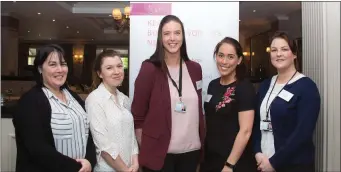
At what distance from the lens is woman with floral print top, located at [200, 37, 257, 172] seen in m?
1.74

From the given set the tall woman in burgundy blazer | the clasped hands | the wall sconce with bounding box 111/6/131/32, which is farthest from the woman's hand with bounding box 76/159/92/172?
the wall sconce with bounding box 111/6/131/32

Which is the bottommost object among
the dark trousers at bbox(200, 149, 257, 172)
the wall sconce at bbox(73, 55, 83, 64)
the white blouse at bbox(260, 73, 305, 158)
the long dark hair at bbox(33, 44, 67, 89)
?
the dark trousers at bbox(200, 149, 257, 172)

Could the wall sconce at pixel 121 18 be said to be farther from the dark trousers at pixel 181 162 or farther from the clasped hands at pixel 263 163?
the clasped hands at pixel 263 163

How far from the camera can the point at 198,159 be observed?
1.85m

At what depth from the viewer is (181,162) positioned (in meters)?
1.77

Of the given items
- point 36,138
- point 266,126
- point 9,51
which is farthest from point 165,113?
point 9,51

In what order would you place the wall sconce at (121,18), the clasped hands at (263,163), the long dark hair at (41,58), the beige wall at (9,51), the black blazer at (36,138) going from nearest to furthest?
the black blazer at (36,138) < the long dark hair at (41,58) < the clasped hands at (263,163) < the beige wall at (9,51) < the wall sconce at (121,18)

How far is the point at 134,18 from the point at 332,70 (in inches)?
54.8

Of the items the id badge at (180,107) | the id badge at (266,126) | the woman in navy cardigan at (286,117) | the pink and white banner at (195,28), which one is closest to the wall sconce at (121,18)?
the pink and white banner at (195,28)

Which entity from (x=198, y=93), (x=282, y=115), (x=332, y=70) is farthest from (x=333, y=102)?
(x=198, y=93)

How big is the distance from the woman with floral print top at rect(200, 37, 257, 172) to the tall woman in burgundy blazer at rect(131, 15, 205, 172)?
93 mm

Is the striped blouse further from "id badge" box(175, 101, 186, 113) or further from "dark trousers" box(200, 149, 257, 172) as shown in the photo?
"dark trousers" box(200, 149, 257, 172)

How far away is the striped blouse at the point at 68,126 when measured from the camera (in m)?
1.56

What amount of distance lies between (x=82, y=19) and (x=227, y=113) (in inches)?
66.7
